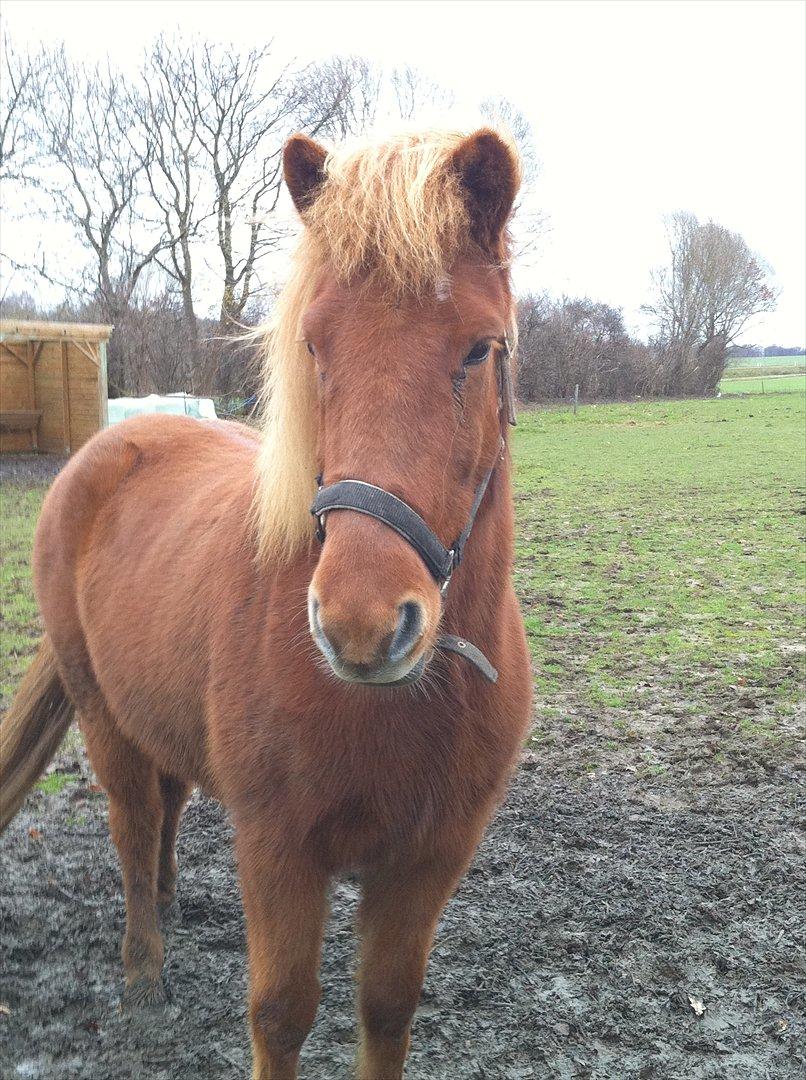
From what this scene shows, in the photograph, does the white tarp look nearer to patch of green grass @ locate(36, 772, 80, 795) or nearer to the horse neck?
patch of green grass @ locate(36, 772, 80, 795)

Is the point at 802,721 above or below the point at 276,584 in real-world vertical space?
below

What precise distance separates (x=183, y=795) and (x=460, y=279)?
89.2 inches

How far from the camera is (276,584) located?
5.90 feet

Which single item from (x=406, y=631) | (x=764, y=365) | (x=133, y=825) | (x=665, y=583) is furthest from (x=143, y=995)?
(x=764, y=365)

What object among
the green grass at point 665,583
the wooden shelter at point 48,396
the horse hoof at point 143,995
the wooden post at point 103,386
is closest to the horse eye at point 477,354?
the horse hoof at point 143,995

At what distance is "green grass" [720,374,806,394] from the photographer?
114ft

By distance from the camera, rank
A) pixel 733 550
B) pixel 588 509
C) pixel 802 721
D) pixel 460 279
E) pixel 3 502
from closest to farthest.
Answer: pixel 460 279, pixel 802 721, pixel 733 550, pixel 588 509, pixel 3 502

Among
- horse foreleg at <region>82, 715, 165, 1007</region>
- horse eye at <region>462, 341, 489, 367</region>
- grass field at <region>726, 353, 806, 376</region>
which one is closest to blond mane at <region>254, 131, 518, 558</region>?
horse eye at <region>462, 341, 489, 367</region>

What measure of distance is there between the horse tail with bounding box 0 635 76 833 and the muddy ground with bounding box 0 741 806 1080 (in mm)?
451

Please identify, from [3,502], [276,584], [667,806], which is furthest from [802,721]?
[3,502]

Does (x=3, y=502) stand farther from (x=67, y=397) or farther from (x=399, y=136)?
(x=399, y=136)

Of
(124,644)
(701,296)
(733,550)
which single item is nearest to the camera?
(124,644)

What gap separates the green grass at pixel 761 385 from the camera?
34.8 meters

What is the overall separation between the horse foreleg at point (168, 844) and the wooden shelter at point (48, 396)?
1388 cm
